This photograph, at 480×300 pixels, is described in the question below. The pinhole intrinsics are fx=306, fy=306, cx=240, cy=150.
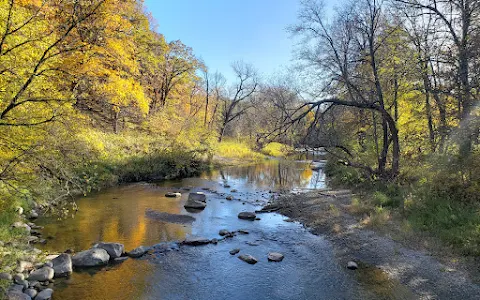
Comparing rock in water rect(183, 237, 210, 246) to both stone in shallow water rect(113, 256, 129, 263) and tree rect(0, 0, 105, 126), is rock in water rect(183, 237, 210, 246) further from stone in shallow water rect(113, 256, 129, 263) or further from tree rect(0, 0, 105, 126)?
tree rect(0, 0, 105, 126)

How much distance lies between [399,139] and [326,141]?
3508mm

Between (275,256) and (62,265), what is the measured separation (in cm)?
548

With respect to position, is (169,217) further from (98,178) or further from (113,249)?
(98,178)

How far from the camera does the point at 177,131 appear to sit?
2694 centimetres

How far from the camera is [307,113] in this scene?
42.0 ft

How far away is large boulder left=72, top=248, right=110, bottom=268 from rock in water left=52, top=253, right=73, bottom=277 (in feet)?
0.61

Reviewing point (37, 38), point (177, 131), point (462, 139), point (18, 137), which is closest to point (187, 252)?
point (18, 137)

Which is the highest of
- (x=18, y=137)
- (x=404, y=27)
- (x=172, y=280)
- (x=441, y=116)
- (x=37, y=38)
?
(x=404, y=27)

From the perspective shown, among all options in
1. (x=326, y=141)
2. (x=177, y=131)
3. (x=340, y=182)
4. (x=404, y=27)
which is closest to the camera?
(x=404, y=27)

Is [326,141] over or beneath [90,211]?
over

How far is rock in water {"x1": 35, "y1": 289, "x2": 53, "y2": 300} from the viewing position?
242 inches

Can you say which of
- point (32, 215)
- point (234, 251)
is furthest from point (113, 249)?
point (32, 215)

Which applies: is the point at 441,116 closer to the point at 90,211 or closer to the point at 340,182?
the point at 340,182

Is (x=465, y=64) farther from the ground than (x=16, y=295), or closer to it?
farther from the ground
